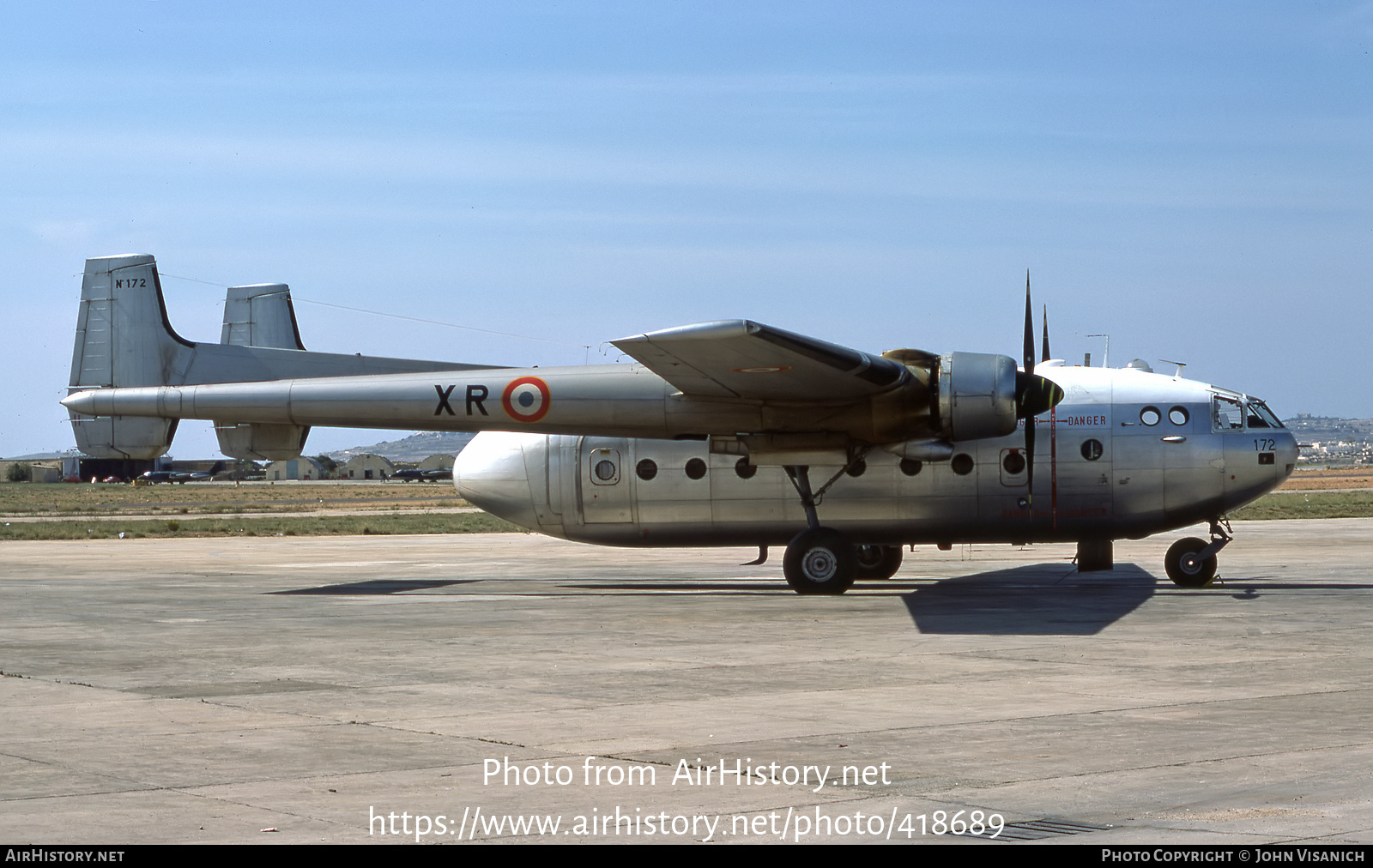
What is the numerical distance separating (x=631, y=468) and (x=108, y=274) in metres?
11.0

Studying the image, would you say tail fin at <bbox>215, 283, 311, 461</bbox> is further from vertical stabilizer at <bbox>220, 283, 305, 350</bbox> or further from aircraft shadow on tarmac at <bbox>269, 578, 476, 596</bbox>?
aircraft shadow on tarmac at <bbox>269, 578, 476, 596</bbox>

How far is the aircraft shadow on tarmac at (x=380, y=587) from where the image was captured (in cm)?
2511

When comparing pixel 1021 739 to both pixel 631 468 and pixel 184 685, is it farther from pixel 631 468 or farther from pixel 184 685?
pixel 631 468

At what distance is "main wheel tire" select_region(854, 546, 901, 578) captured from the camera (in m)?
26.1

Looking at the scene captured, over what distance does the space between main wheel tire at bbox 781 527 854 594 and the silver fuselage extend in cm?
112

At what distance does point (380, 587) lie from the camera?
2650 centimetres

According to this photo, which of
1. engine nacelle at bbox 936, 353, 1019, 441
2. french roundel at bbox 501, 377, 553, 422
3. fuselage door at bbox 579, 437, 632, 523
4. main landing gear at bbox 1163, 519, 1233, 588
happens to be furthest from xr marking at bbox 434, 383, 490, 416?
main landing gear at bbox 1163, 519, 1233, 588

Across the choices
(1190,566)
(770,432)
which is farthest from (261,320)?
(1190,566)

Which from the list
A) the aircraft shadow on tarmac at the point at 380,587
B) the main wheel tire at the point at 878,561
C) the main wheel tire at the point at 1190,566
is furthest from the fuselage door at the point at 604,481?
the main wheel tire at the point at 1190,566

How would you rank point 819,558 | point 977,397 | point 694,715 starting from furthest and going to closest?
point 819,558 < point 977,397 < point 694,715

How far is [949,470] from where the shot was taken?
23547 mm

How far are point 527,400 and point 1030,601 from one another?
29.4ft

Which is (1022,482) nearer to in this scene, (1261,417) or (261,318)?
(1261,417)
